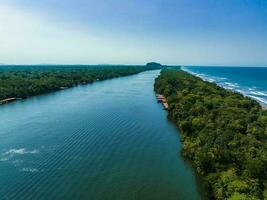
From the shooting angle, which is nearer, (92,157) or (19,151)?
(92,157)

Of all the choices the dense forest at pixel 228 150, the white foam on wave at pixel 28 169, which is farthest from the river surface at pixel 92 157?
the dense forest at pixel 228 150

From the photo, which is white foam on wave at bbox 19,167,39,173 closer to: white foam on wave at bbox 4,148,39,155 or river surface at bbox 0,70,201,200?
river surface at bbox 0,70,201,200

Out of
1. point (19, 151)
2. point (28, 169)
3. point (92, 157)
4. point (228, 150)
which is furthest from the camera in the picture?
point (19, 151)

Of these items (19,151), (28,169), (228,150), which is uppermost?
(228,150)

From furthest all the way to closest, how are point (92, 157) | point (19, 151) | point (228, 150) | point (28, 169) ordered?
1. point (19, 151)
2. point (92, 157)
3. point (28, 169)
4. point (228, 150)

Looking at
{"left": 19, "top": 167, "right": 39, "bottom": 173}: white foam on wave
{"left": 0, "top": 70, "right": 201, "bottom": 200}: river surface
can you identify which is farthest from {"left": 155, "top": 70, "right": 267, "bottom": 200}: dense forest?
{"left": 19, "top": 167, "right": 39, "bottom": 173}: white foam on wave

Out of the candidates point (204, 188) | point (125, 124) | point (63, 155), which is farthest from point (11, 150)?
point (204, 188)

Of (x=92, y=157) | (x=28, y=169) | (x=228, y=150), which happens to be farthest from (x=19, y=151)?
(x=228, y=150)

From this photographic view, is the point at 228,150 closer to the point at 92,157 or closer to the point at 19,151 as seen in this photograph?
the point at 92,157

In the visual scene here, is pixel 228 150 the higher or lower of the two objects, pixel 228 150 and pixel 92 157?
the higher

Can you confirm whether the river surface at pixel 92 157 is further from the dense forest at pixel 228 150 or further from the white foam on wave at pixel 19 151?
the dense forest at pixel 228 150
